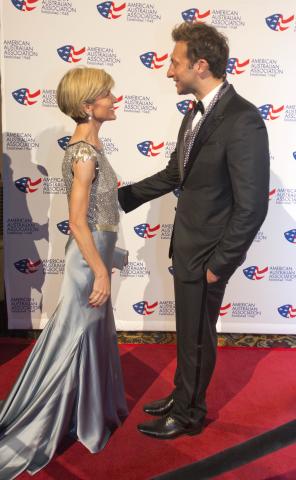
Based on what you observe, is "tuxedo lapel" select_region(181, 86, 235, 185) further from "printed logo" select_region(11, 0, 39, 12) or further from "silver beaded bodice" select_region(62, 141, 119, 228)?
"printed logo" select_region(11, 0, 39, 12)

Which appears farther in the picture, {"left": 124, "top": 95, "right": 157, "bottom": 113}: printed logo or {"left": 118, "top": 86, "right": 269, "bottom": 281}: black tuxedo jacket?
{"left": 124, "top": 95, "right": 157, "bottom": 113}: printed logo

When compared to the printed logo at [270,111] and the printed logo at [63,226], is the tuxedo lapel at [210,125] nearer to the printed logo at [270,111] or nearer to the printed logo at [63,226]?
the printed logo at [270,111]

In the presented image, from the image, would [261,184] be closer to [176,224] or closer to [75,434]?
[176,224]

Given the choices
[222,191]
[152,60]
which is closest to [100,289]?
[222,191]

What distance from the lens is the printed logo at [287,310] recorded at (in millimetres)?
3928

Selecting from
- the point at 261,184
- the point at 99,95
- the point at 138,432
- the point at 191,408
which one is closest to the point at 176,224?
the point at 261,184

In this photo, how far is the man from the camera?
2137mm

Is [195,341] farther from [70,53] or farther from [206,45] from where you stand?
[70,53]

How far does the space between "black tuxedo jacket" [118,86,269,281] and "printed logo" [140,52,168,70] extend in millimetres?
1160

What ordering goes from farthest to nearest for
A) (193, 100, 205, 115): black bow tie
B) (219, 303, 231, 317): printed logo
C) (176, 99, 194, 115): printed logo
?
(219, 303, 231, 317): printed logo
(176, 99, 194, 115): printed logo
(193, 100, 205, 115): black bow tie

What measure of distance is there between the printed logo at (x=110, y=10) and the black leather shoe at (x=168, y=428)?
2.75 metres

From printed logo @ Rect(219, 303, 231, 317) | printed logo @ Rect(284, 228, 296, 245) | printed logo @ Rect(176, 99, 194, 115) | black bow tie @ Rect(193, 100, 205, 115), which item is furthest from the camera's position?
printed logo @ Rect(219, 303, 231, 317)

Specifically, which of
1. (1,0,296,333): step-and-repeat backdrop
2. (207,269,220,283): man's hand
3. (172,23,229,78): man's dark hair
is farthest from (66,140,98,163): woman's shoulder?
(1,0,296,333): step-and-repeat backdrop

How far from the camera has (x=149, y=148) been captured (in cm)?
360
